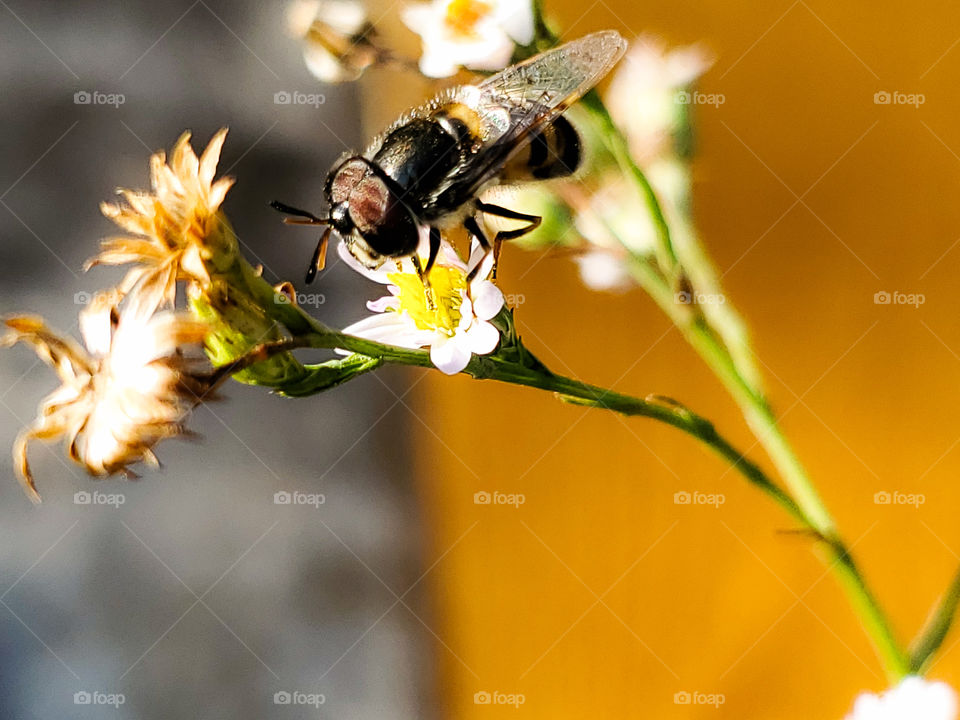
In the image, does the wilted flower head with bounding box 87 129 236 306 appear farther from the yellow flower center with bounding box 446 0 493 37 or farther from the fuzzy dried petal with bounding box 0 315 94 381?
the yellow flower center with bounding box 446 0 493 37

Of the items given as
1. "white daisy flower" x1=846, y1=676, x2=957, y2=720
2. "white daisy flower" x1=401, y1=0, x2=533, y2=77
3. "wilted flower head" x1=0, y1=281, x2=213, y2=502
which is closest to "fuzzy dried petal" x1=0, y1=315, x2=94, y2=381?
"wilted flower head" x1=0, y1=281, x2=213, y2=502

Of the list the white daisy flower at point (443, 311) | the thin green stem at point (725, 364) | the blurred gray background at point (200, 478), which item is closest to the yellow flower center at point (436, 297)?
the white daisy flower at point (443, 311)

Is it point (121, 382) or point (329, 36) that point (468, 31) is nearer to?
point (329, 36)

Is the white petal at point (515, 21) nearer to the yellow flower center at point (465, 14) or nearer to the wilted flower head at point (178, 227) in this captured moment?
the yellow flower center at point (465, 14)

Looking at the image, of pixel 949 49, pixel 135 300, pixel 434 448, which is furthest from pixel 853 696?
pixel 135 300

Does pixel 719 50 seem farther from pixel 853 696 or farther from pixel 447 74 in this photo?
pixel 853 696

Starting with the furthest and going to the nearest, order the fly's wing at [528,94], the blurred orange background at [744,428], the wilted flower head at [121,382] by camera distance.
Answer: the blurred orange background at [744,428]
the fly's wing at [528,94]
the wilted flower head at [121,382]
